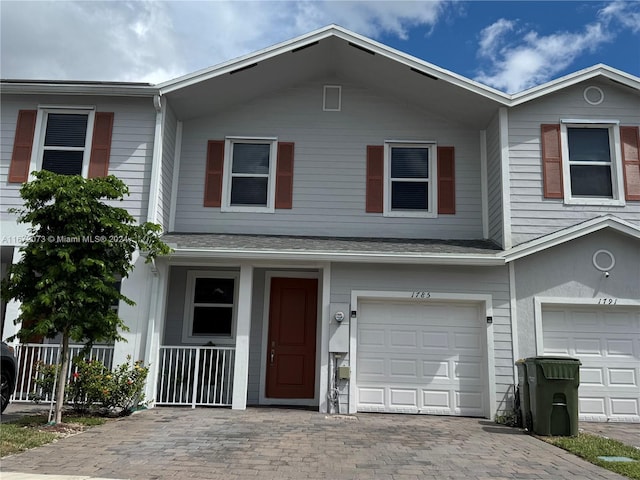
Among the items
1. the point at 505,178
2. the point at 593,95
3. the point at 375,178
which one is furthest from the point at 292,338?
the point at 593,95

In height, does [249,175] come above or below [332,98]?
below

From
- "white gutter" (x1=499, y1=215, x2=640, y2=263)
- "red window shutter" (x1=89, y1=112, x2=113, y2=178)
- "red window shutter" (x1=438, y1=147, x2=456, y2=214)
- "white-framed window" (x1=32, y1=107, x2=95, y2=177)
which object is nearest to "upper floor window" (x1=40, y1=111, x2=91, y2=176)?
"white-framed window" (x1=32, y1=107, x2=95, y2=177)

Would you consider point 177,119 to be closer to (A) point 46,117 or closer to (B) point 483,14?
(A) point 46,117

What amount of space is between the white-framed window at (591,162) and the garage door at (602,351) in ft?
7.12

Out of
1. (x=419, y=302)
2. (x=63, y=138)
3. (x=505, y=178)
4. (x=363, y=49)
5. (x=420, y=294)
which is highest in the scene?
(x=363, y=49)

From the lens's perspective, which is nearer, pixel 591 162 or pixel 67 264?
pixel 67 264

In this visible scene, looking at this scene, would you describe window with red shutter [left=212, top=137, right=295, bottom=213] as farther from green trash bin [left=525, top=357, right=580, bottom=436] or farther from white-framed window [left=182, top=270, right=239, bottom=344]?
green trash bin [left=525, top=357, right=580, bottom=436]

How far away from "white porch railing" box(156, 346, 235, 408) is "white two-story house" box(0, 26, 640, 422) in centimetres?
6

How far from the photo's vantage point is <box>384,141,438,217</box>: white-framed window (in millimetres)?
11289

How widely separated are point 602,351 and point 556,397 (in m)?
2.29

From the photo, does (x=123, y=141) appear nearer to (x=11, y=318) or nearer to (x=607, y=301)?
(x=11, y=318)

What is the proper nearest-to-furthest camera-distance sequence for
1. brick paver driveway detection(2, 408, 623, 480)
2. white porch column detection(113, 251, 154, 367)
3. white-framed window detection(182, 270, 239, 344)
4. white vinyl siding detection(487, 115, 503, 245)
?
brick paver driveway detection(2, 408, 623, 480) → white porch column detection(113, 251, 154, 367) → white vinyl siding detection(487, 115, 503, 245) → white-framed window detection(182, 270, 239, 344)

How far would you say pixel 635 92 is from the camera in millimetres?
10625

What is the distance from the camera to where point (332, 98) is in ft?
38.5
